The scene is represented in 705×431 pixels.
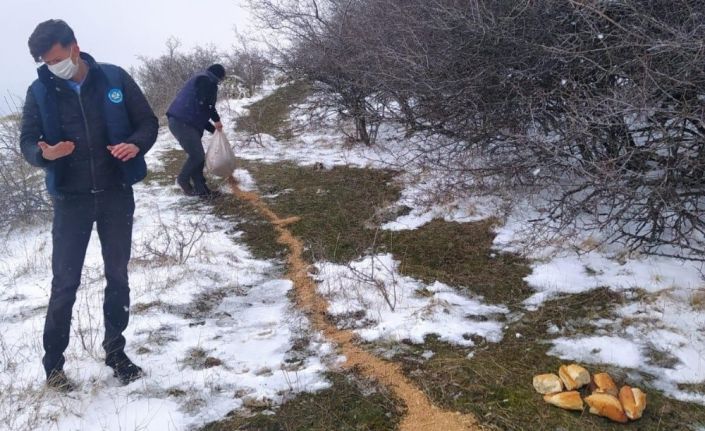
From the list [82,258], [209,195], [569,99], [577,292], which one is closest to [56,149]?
[82,258]

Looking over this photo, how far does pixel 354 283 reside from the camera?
14.8 ft

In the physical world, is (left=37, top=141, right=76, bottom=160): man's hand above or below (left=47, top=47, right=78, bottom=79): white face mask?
below

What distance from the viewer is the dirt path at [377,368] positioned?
2.80m

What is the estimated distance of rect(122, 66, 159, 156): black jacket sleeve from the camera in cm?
312

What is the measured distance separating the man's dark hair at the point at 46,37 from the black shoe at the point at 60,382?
173 cm

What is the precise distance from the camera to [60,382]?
3.09 meters

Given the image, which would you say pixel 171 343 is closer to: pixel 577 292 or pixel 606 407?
pixel 606 407

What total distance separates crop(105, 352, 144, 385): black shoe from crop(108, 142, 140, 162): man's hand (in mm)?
1207

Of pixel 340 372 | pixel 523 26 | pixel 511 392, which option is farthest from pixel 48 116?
pixel 523 26

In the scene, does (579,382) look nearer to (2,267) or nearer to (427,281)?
(427,281)

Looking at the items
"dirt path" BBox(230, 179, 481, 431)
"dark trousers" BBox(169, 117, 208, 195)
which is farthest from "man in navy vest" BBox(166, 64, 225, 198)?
"dirt path" BBox(230, 179, 481, 431)

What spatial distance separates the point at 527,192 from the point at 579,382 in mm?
3174

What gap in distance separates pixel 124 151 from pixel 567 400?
2709 mm

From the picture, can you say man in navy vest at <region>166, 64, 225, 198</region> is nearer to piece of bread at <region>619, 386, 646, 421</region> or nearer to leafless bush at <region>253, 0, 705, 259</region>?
leafless bush at <region>253, 0, 705, 259</region>
